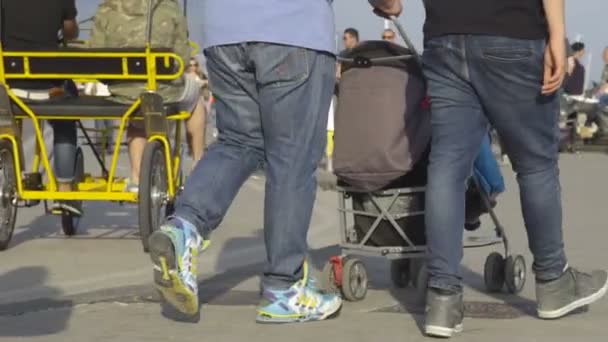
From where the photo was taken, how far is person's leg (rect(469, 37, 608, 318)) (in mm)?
5801

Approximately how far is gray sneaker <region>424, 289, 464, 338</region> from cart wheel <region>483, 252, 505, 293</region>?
3.55ft

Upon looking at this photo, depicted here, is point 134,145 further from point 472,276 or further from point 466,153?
point 466,153

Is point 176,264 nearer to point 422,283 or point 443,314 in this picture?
point 443,314

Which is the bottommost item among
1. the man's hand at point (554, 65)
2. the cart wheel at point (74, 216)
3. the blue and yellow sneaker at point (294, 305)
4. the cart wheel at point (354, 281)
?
the cart wheel at point (74, 216)

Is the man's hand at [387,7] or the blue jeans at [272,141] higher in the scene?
the man's hand at [387,7]

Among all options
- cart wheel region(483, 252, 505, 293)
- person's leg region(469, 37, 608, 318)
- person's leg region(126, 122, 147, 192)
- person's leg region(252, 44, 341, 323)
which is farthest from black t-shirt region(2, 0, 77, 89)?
person's leg region(469, 37, 608, 318)

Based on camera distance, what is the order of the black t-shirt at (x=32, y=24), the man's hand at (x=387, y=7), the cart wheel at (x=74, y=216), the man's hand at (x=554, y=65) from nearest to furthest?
1. the man's hand at (x=554, y=65)
2. the man's hand at (x=387, y=7)
3. the black t-shirt at (x=32, y=24)
4. the cart wheel at (x=74, y=216)

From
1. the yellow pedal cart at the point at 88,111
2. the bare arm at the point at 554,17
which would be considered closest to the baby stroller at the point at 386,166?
the bare arm at the point at 554,17

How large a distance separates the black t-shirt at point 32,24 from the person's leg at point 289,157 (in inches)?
144

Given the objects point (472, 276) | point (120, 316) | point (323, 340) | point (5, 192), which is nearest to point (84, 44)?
point (5, 192)

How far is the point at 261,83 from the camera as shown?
5938 millimetres

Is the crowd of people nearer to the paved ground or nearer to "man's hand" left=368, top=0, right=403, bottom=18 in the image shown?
"man's hand" left=368, top=0, right=403, bottom=18

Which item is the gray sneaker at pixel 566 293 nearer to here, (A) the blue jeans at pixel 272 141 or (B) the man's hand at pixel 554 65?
(B) the man's hand at pixel 554 65

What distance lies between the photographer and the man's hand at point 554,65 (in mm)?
5738
